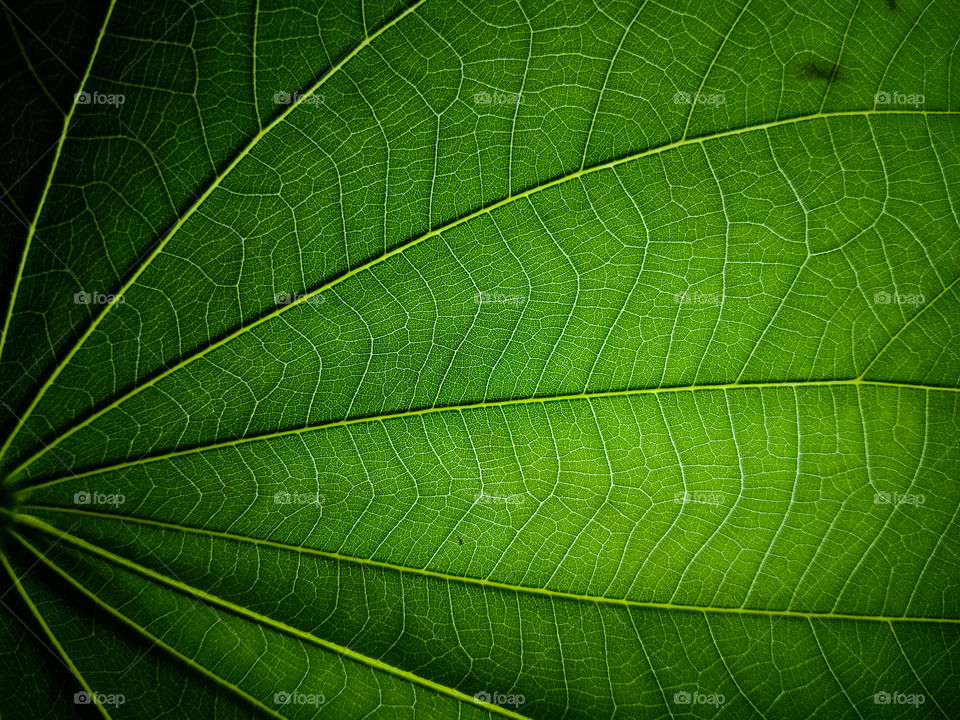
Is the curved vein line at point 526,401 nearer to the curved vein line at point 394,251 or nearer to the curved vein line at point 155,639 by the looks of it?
the curved vein line at point 394,251

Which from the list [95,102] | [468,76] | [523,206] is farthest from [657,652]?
[95,102]

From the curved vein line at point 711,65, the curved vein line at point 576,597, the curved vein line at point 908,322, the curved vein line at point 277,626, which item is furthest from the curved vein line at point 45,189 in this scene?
the curved vein line at point 908,322

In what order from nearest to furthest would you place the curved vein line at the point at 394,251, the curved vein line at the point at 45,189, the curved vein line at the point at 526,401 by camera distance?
the curved vein line at the point at 45,189 < the curved vein line at the point at 394,251 < the curved vein line at the point at 526,401

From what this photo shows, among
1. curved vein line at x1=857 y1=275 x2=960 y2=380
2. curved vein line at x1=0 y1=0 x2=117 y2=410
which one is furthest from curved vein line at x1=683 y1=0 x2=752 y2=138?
curved vein line at x1=0 y1=0 x2=117 y2=410

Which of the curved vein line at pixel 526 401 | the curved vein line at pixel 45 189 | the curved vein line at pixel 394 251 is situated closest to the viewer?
the curved vein line at pixel 45 189

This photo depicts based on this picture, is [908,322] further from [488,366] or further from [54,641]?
[54,641]

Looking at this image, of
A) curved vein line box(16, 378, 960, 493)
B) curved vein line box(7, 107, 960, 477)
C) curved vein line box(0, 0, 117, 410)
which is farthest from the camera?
curved vein line box(16, 378, 960, 493)

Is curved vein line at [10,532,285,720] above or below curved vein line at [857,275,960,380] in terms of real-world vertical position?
below

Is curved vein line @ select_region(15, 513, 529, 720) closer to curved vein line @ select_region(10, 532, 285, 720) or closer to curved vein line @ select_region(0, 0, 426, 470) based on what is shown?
curved vein line @ select_region(10, 532, 285, 720)
